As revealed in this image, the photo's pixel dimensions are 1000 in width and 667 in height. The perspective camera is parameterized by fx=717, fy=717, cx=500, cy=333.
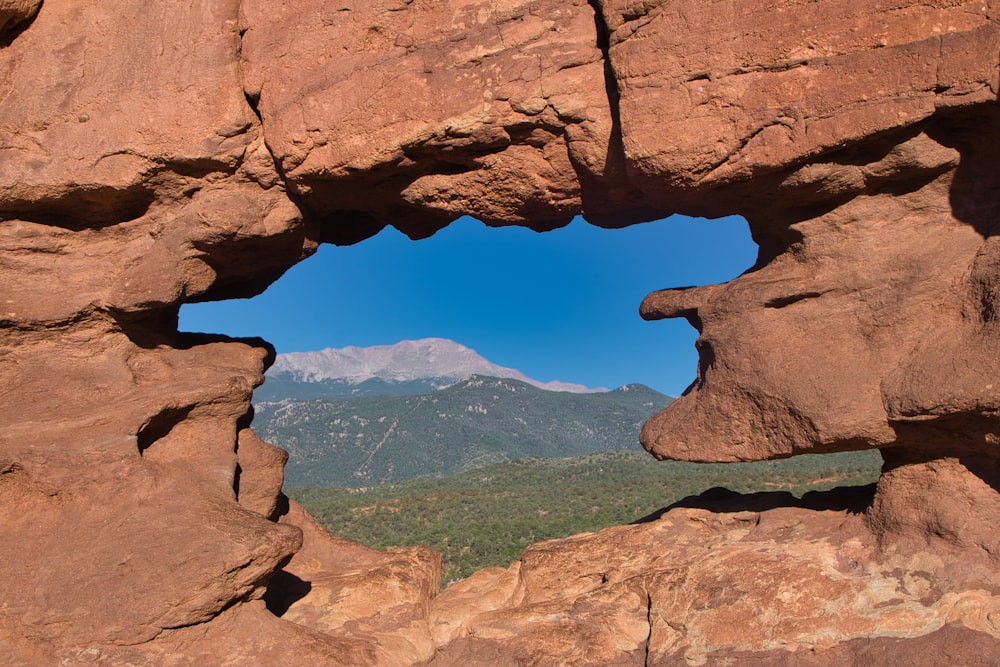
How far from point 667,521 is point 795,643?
2251mm

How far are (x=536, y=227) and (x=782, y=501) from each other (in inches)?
168

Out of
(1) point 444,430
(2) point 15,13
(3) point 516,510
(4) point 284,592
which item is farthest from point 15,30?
(1) point 444,430

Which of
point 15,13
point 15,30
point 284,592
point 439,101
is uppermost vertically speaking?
point 15,13

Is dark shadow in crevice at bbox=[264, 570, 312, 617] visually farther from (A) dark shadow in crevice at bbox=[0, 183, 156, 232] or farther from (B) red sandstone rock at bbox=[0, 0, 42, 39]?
(B) red sandstone rock at bbox=[0, 0, 42, 39]

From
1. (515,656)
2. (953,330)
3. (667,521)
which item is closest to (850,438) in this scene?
(953,330)

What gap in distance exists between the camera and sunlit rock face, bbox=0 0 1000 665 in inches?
243

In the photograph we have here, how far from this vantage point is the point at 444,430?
235 ft

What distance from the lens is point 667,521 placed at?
8219 millimetres

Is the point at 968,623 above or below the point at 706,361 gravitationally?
below

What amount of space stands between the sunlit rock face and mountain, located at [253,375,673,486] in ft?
179

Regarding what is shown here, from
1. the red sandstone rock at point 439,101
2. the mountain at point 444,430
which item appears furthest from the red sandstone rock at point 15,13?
the mountain at point 444,430

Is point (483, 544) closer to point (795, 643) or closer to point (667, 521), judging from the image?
point (667, 521)

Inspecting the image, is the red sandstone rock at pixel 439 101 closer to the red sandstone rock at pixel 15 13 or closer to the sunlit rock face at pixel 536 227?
the sunlit rock face at pixel 536 227

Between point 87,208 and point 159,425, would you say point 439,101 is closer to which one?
point 87,208
